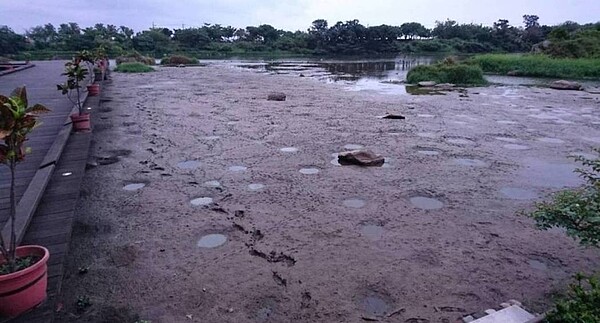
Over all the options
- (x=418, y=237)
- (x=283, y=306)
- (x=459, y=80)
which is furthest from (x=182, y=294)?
(x=459, y=80)

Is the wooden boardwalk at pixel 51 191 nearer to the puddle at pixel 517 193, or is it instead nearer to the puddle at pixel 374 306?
the puddle at pixel 374 306

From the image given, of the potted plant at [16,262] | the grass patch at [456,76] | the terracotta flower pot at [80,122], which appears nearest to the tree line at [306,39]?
the grass patch at [456,76]

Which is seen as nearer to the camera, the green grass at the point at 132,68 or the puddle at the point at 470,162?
the puddle at the point at 470,162

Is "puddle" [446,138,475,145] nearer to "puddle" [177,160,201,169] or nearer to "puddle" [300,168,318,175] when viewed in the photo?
"puddle" [300,168,318,175]

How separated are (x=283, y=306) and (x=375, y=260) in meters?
0.86

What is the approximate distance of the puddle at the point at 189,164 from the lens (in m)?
5.20

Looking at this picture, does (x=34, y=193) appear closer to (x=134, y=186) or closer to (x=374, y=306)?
(x=134, y=186)

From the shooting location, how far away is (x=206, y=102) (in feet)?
36.2

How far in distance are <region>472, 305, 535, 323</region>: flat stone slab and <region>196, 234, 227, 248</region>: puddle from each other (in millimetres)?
2013

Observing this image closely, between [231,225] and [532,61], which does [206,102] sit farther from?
[532,61]

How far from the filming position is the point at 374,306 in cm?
247

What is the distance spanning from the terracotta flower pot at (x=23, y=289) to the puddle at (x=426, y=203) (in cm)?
322

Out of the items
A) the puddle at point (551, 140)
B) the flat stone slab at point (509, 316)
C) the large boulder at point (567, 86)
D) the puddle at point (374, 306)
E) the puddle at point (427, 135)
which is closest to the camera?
the flat stone slab at point (509, 316)

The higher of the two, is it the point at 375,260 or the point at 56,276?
the point at 56,276
